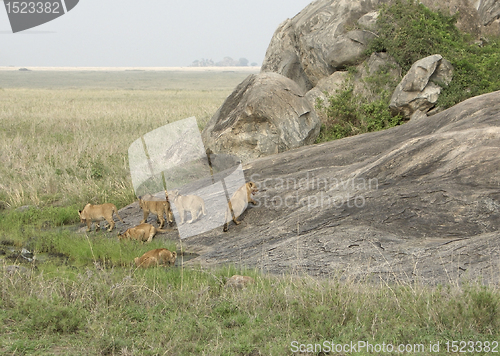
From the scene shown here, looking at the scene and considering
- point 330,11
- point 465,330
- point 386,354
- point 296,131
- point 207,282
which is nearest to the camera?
point 386,354

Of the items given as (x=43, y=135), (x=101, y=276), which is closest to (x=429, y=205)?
(x=101, y=276)

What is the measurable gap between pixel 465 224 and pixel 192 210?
458 cm

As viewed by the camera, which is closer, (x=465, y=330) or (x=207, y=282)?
(x=465, y=330)

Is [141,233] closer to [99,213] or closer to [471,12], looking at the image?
[99,213]

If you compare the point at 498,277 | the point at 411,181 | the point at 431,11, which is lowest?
the point at 498,277

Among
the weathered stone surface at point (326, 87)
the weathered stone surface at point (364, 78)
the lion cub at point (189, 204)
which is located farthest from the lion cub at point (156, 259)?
the weathered stone surface at point (326, 87)

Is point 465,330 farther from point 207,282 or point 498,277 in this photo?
point 207,282

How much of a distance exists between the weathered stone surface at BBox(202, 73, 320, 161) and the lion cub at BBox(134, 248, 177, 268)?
14.0ft

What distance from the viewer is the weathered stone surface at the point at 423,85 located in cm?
1293

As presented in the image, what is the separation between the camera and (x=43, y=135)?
1723 cm
